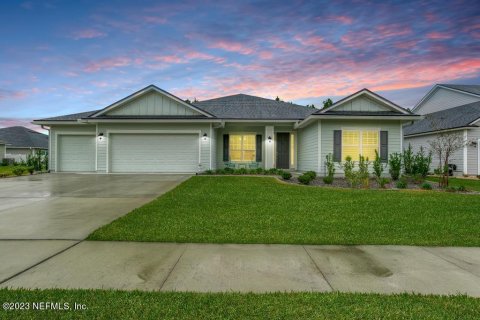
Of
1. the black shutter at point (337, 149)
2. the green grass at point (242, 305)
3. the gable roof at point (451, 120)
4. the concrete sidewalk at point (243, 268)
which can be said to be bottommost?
the concrete sidewalk at point (243, 268)

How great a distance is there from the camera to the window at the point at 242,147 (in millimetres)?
17938

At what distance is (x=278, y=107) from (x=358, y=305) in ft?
59.9

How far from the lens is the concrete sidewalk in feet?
9.18

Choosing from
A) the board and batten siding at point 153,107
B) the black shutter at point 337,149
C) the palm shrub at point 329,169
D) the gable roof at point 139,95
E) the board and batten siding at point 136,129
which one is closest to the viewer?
the palm shrub at point 329,169

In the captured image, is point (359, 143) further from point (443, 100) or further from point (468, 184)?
point (443, 100)

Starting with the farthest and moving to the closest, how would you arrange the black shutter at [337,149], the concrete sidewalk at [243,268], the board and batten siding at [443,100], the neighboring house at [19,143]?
the neighboring house at [19,143] < the board and batten siding at [443,100] < the black shutter at [337,149] < the concrete sidewalk at [243,268]

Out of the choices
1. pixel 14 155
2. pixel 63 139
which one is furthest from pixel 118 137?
pixel 14 155

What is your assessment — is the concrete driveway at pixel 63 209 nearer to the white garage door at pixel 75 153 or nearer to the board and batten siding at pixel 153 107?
the board and batten siding at pixel 153 107

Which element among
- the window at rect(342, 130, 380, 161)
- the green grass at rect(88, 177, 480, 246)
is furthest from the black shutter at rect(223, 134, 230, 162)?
the green grass at rect(88, 177, 480, 246)

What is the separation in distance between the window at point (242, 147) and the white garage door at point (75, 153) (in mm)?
9214

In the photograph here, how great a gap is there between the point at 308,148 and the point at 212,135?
5967 millimetres

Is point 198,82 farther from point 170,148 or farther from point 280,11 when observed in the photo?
point 280,11

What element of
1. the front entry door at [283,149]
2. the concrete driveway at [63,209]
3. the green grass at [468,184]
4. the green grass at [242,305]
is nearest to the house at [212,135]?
the front entry door at [283,149]

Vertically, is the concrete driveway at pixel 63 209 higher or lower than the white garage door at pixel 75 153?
lower
